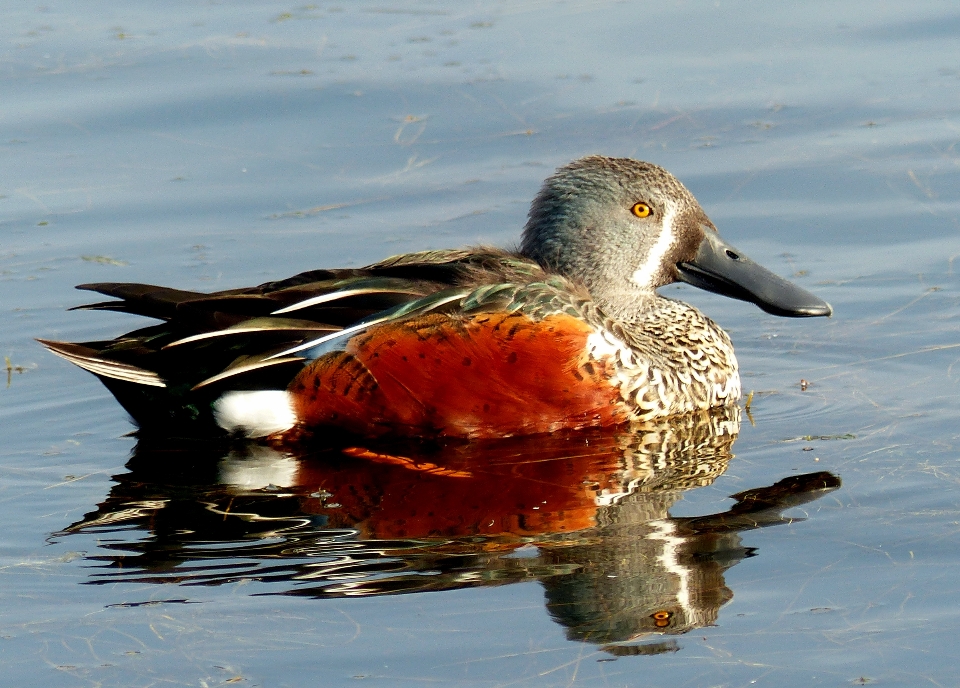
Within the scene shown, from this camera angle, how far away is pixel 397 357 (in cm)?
671

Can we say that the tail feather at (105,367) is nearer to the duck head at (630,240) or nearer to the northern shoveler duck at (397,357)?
the northern shoveler duck at (397,357)

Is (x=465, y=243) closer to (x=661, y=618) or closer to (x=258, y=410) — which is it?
Result: (x=258, y=410)

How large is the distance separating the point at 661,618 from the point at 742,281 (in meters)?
2.84

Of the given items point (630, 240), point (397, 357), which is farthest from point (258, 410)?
point (630, 240)

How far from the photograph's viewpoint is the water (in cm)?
489

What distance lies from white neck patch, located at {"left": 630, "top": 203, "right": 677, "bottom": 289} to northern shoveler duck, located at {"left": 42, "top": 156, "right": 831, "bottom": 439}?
0.42 metres

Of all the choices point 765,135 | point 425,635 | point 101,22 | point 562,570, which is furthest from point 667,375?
point 101,22

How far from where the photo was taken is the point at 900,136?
10.0m

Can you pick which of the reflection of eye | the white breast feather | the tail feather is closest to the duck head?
the white breast feather

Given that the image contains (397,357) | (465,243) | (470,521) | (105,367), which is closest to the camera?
(470,521)

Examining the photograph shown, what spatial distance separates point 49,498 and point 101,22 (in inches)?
254

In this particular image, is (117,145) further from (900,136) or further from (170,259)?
(900,136)

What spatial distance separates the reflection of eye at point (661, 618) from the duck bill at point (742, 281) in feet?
8.86

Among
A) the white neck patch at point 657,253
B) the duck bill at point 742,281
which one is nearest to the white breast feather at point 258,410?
the white neck patch at point 657,253
